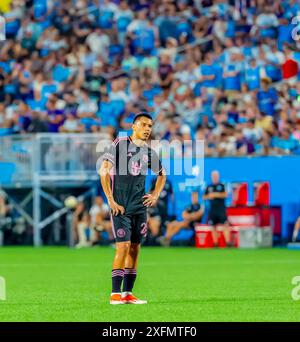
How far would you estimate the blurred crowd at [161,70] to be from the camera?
30.1m

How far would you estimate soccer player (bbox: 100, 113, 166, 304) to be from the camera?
44.2 feet

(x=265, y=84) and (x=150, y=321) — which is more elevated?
(x=265, y=84)

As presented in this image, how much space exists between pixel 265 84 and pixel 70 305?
57.7ft

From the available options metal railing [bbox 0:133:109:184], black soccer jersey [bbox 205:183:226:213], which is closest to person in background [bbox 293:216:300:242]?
black soccer jersey [bbox 205:183:226:213]

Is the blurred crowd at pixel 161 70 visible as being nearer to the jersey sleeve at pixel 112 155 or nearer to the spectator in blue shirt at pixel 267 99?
the spectator in blue shirt at pixel 267 99

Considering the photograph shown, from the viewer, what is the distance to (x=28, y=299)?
1473cm

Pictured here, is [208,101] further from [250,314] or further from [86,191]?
[250,314]

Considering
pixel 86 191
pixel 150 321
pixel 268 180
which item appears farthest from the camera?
pixel 86 191

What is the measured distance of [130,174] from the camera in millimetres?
13711

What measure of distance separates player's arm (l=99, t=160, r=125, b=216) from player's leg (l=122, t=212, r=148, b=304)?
12.8 inches

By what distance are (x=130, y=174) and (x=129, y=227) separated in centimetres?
61

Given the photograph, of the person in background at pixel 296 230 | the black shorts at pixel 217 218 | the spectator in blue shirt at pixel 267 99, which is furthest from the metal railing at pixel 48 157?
the person in background at pixel 296 230

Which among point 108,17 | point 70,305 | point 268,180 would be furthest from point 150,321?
point 108,17

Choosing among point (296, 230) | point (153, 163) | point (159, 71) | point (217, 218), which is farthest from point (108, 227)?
point (153, 163)
